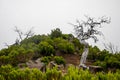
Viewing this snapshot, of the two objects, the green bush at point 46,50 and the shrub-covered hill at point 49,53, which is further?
the green bush at point 46,50

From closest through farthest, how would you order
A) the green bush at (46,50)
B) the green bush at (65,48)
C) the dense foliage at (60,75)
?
the dense foliage at (60,75)
the green bush at (46,50)
the green bush at (65,48)

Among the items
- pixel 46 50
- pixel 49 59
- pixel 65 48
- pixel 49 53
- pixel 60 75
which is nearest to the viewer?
pixel 60 75

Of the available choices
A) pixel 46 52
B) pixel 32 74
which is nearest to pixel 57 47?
pixel 46 52

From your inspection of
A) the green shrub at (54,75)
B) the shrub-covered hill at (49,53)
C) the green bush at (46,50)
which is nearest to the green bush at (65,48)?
the shrub-covered hill at (49,53)

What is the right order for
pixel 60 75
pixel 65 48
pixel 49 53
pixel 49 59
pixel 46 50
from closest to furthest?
pixel 60 75 < pixel 49 59 < pixel 49 53 < pixel 46 50 < pixel 65 48

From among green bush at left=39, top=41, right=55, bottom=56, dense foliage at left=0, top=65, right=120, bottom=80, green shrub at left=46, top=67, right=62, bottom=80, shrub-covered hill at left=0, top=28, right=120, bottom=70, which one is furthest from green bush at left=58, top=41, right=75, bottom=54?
green shrub at left=46, top=67, right=62, bottom=80

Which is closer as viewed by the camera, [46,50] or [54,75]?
[54,75]

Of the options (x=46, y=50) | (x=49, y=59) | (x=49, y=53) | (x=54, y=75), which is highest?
(x=46, y=50)

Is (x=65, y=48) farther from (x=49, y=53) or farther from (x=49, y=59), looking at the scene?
(x=49, y=59)

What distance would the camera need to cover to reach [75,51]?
3241 centimetres

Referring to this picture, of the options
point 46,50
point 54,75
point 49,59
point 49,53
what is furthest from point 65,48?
→ point 54,75

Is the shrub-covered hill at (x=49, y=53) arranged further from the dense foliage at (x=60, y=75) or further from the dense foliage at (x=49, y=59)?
the dense foliage at (x=60, y=75)

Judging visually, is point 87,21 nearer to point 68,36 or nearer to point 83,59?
point 83,59

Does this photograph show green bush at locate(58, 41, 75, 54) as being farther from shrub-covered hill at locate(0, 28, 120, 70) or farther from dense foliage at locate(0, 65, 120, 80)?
dense foliage at locate(0, 65, 120, 80)
